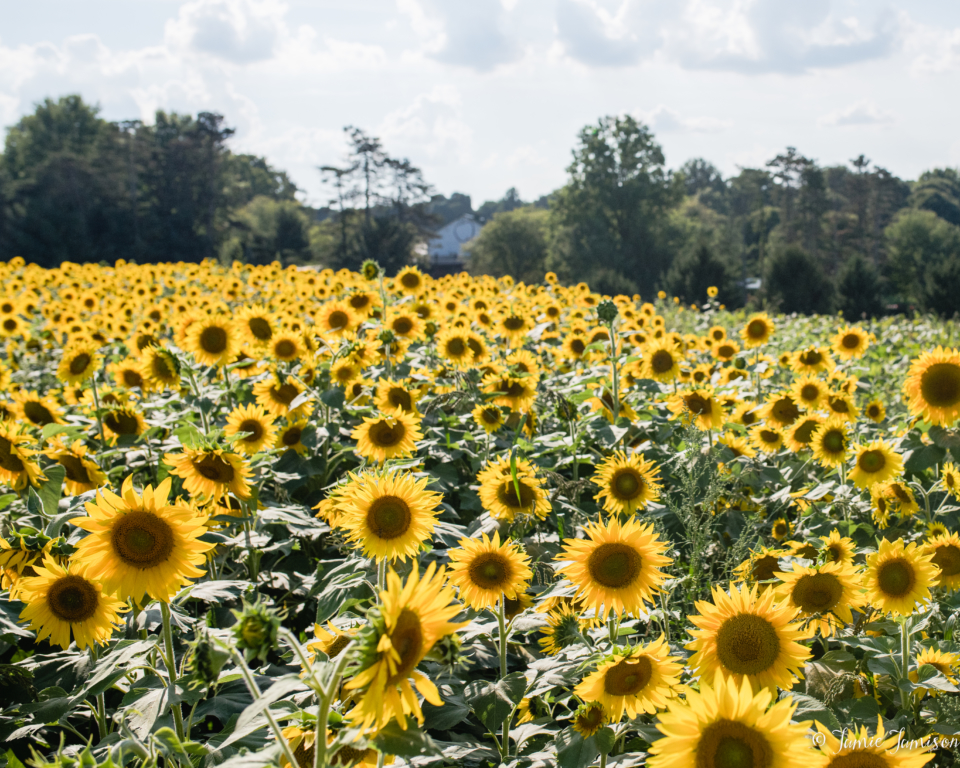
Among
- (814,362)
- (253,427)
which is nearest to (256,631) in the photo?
(253,427)

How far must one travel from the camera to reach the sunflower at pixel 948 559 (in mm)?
2523

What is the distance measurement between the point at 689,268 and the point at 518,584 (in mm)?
31664

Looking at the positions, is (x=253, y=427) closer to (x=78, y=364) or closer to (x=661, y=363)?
(x=78, y=364)

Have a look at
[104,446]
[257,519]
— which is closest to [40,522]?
[257,519]

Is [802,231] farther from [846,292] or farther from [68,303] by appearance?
[68,303]

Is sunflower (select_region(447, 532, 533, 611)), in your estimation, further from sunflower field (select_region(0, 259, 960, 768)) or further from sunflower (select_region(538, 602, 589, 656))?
sunflower (select_region(538, 602, 589, 656))

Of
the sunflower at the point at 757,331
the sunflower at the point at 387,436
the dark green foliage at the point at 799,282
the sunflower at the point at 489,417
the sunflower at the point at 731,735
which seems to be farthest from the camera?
the dark green foliage at the point at 799,282

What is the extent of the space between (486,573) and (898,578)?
1368 mm

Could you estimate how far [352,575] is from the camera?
206 cm

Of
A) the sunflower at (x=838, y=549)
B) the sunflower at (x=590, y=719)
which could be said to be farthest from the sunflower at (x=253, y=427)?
the sunflower at (x=838, y=549)

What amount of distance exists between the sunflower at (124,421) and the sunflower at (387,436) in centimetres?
183

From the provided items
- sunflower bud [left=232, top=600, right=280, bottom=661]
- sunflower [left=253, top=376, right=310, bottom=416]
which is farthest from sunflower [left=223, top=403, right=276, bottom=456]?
sunflower bud [left=232, top=600, right=280, bottom=661]

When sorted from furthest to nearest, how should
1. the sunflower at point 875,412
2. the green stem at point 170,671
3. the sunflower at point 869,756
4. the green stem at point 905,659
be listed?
the sunflower at point 875,412
the green stem at point 905,659
the green stem at point 170,671
the sunflower at point 869,756

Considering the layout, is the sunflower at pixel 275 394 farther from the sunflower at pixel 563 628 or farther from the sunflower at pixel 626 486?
the sunflower at pixel 563 628
